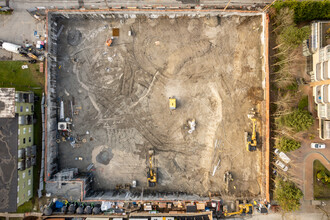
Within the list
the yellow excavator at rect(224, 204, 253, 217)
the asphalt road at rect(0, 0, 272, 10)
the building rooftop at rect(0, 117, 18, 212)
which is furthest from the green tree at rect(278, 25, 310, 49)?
the building rooftop at rect(0, 117, 18, 212)

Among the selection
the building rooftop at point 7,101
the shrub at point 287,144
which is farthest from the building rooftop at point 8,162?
the shrub at point 287,144

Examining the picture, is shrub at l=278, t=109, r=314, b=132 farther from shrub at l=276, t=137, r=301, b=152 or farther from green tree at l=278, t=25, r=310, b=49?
green tree at l=278, t=25, r=310, b=49

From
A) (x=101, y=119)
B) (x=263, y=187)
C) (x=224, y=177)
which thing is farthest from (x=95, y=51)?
(x=263, y=187)

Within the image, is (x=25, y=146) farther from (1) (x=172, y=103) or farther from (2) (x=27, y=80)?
(1) (x=172, y=103)

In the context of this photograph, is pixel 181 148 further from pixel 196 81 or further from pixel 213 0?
pixel 213 0

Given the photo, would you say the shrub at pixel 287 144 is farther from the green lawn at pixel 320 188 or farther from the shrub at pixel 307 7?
the shrub at pixel 307 7
